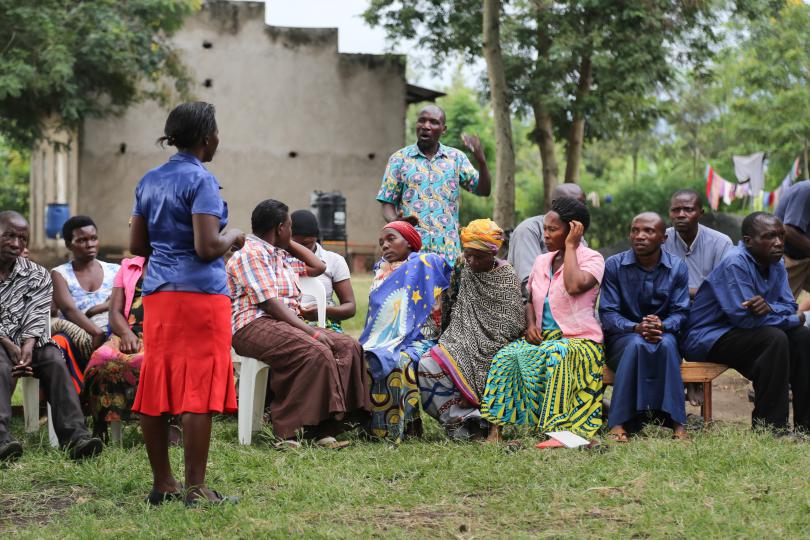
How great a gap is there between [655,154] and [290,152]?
26.0 metres

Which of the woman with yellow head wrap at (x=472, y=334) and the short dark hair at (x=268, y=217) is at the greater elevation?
the short dark hair at (x=268, y=217)

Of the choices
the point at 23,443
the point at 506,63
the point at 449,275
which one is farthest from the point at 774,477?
the point at 506,63

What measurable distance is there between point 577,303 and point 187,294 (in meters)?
2.92

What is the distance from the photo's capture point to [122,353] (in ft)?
21.5

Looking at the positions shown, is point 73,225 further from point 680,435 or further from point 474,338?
point 680,435

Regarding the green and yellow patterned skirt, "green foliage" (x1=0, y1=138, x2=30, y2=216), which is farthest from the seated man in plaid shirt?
"green foliage" (x1=0, y1=138, x2=30, y2=216)

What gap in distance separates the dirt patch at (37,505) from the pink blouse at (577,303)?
313cm

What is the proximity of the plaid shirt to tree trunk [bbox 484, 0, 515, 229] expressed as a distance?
9172 millimetres

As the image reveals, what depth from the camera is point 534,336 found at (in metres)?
6.64

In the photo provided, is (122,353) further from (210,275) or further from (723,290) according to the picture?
(723,290)

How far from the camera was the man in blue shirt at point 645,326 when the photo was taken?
6.37m

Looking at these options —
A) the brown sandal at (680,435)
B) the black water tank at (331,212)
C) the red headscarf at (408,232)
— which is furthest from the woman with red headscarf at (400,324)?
the black water tank at (331,212)

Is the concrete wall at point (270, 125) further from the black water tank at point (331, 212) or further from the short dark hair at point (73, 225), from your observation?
the short dark hair at point (73, 225)

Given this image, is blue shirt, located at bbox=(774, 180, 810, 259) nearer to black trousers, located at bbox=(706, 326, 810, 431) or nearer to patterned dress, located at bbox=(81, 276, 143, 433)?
black trousers, located at bbox=(706, 326, 810, 431)
